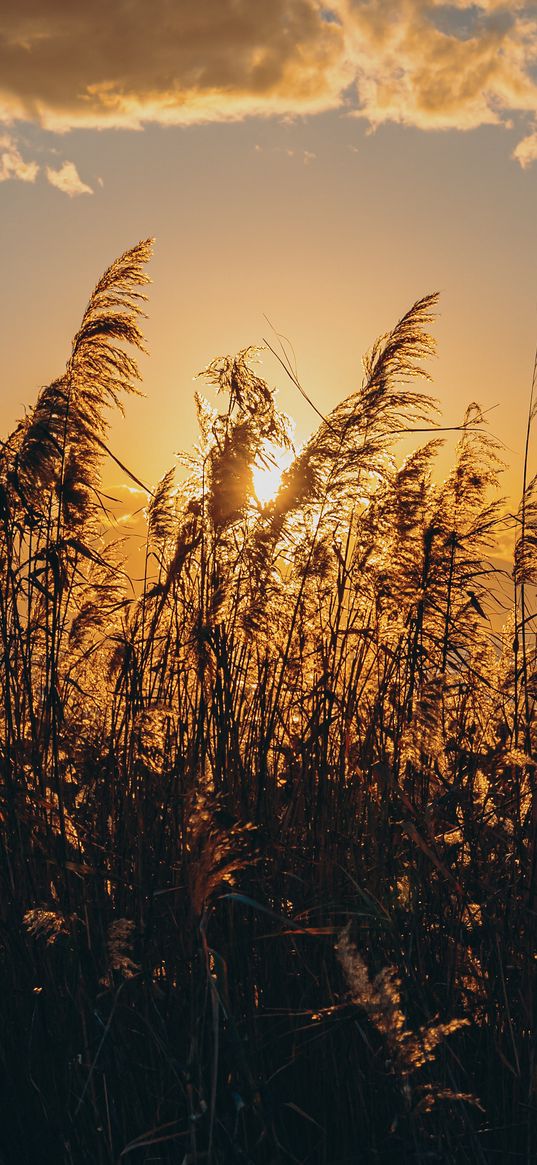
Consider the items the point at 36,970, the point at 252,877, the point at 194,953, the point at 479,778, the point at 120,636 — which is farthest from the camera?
the point at 120,636

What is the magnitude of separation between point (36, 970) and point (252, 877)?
64 cm

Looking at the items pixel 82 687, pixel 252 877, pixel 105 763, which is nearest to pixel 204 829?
pixel 252 877

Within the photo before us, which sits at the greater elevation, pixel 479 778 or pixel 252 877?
pixel 479 778

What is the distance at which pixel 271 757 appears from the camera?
347 centimetres

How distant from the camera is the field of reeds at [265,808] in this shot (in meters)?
2.23

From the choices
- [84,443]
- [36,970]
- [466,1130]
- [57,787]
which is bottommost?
[466,1130]

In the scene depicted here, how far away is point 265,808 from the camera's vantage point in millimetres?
3098

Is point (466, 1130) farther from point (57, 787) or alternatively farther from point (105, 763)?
point (105, 763)

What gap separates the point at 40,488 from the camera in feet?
10.9

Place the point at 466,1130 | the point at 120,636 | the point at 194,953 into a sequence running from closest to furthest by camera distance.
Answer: the point at 466,1130, the point at 194,953, the point at 120,636

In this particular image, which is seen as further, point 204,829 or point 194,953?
point 194,953

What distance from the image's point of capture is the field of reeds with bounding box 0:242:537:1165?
2.23 meters

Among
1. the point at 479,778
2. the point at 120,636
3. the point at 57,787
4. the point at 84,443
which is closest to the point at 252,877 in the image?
the point at 57,787

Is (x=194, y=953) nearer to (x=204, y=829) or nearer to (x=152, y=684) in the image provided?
(x=204, y=829)
